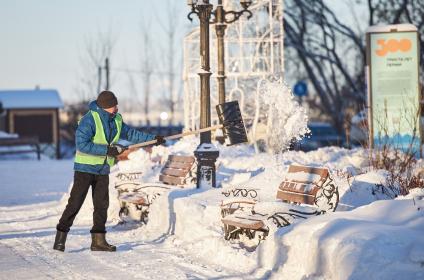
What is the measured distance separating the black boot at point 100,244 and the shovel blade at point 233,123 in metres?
2.56

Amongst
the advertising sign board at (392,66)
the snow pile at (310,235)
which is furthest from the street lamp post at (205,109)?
the advertising sign board at (392,66)

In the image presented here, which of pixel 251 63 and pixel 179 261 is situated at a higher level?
pixel 251 63

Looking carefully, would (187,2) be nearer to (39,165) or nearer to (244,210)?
(244,210)

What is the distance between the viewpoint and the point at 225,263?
8.19 m

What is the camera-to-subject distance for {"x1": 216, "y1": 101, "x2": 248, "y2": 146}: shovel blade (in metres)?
11.1

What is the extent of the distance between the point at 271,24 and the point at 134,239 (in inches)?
525

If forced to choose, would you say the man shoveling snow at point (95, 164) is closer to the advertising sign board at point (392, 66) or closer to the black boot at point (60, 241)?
the black boot at point (60, 241)

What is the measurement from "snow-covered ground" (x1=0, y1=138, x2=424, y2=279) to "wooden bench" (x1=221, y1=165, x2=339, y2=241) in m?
0.15

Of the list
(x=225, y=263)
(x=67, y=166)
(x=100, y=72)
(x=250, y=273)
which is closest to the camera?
(x=250, y=273)

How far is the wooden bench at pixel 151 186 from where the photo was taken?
11.6 m

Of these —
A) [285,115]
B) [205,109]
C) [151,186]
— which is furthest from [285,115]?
[151,186]

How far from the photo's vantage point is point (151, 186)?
12.0m

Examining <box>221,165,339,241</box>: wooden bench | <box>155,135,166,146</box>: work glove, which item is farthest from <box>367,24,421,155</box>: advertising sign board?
<box>155,135,166,146</box>: work glove

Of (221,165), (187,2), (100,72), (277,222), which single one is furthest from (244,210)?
(100,72)
